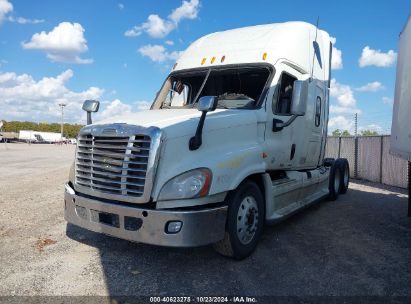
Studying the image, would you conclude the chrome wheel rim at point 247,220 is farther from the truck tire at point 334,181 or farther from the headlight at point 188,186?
the truck tire at point 334,181

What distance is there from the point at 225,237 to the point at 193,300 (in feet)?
3.21

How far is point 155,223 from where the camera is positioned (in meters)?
3.98

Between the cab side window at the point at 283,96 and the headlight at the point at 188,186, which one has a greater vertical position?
the cab side window at the point at 283,96

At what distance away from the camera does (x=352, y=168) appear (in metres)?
14.5

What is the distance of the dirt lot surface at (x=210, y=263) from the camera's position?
13.0 ft

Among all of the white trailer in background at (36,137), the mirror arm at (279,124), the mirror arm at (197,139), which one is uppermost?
the mirror arm at (279,124)

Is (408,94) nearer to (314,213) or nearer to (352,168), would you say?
(314,213)

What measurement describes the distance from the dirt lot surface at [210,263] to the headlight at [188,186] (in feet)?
3.19

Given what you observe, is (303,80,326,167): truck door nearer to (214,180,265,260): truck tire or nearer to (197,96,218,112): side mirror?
(214,180,265,260): truck tire

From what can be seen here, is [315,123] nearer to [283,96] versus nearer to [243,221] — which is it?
[283,96]

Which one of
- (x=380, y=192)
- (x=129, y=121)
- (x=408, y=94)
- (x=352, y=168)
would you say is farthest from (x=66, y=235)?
(x=352, y=168)

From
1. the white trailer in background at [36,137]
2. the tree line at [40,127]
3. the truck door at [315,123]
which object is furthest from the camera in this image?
the tree line at [40,127]

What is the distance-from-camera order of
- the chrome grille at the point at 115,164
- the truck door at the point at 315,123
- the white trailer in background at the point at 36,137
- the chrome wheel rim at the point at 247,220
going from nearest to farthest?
the chrome grille at the point at 115,164 < the chrome wheel rim at the point at 247,220 < the truck door at the point at 315,123 < the white trailer in background at the point at 36,137

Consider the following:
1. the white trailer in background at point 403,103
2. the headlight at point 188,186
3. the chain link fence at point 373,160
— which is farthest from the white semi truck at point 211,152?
the chain link fence at point 373,160
